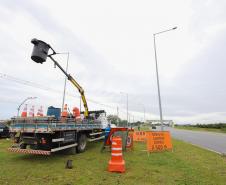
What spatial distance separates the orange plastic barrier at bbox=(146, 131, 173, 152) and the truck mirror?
6880 mm

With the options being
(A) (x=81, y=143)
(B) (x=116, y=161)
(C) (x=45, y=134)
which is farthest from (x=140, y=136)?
(B) (x=116, y=161)

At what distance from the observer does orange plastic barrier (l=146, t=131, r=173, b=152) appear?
1008cm

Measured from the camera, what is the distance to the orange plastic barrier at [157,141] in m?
10.1

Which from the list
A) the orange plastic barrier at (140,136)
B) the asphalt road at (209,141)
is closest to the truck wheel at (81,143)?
the orange plastic barrier at (140,136)

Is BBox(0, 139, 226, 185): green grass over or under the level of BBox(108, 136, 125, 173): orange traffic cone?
under

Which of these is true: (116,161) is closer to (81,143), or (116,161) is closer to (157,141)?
(81,143)

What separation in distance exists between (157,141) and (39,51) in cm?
783

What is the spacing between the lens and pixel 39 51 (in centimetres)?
1077

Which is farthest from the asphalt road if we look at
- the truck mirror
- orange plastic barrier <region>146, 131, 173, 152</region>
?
the truck mirror

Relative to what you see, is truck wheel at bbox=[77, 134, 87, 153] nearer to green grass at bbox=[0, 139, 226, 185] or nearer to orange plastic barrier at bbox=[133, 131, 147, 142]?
green grass at bbox=[0, 139, 226, 185]

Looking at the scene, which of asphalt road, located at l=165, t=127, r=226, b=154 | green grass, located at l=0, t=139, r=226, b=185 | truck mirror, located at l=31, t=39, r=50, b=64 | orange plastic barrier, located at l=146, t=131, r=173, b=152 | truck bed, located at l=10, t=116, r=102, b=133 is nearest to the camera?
green grass, located at l=0, t=139, r=226, b=185

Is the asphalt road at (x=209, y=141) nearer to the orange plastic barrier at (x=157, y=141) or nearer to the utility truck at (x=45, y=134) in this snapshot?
the orange plastic barrier at (x=157, y=141)

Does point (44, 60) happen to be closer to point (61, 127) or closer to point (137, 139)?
point (61, 127)

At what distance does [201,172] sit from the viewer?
650 centimetres
